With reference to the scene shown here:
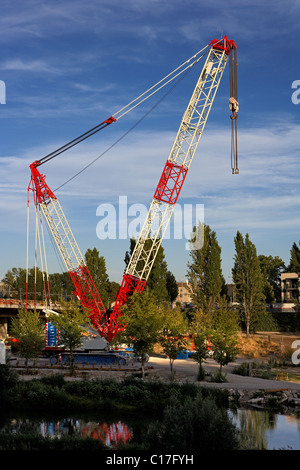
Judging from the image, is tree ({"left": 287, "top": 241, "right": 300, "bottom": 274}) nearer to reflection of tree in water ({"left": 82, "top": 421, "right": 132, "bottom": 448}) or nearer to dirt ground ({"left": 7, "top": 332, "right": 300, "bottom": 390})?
dirt ground ({"left": 7, "top": 332, "right": 300, "bottom": 390})

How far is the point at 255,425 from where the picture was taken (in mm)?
27922

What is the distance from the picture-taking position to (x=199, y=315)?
56188 millimetres

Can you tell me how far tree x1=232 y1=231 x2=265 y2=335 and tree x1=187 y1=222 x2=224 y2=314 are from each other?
3.60 metres

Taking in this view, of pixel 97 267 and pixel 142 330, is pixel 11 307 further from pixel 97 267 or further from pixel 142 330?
pixel 142 330

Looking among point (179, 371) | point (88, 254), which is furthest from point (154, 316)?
point (88, 254)

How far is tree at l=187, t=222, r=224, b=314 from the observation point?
74.8 meters

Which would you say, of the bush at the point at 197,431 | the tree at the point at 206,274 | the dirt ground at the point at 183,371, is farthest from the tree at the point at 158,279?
the bush at the point at 197,431

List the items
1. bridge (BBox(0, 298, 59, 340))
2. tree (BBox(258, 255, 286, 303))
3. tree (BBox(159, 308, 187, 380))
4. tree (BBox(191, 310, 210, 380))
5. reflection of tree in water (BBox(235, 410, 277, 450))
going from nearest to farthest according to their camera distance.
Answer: reflection of tree in water (BBox(235, 410, 277, 450))
tree (BBox(191, 310, 210, 380))
tree (BBox(159, 308, 187, 380))
bridge (BBox(0, 298, 59, 340))
tree (BBox(258, 255, 286, 303))

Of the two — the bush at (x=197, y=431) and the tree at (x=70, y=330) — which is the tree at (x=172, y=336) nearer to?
the tree at (x=70, y=330)

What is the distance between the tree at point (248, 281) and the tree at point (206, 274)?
3.60 metres

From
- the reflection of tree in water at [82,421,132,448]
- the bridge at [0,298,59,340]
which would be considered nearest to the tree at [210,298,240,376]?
the reflection of tree in water at [82,421,132,448]

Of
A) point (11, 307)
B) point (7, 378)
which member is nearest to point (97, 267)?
point (11, 307)

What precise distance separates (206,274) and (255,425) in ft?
159
